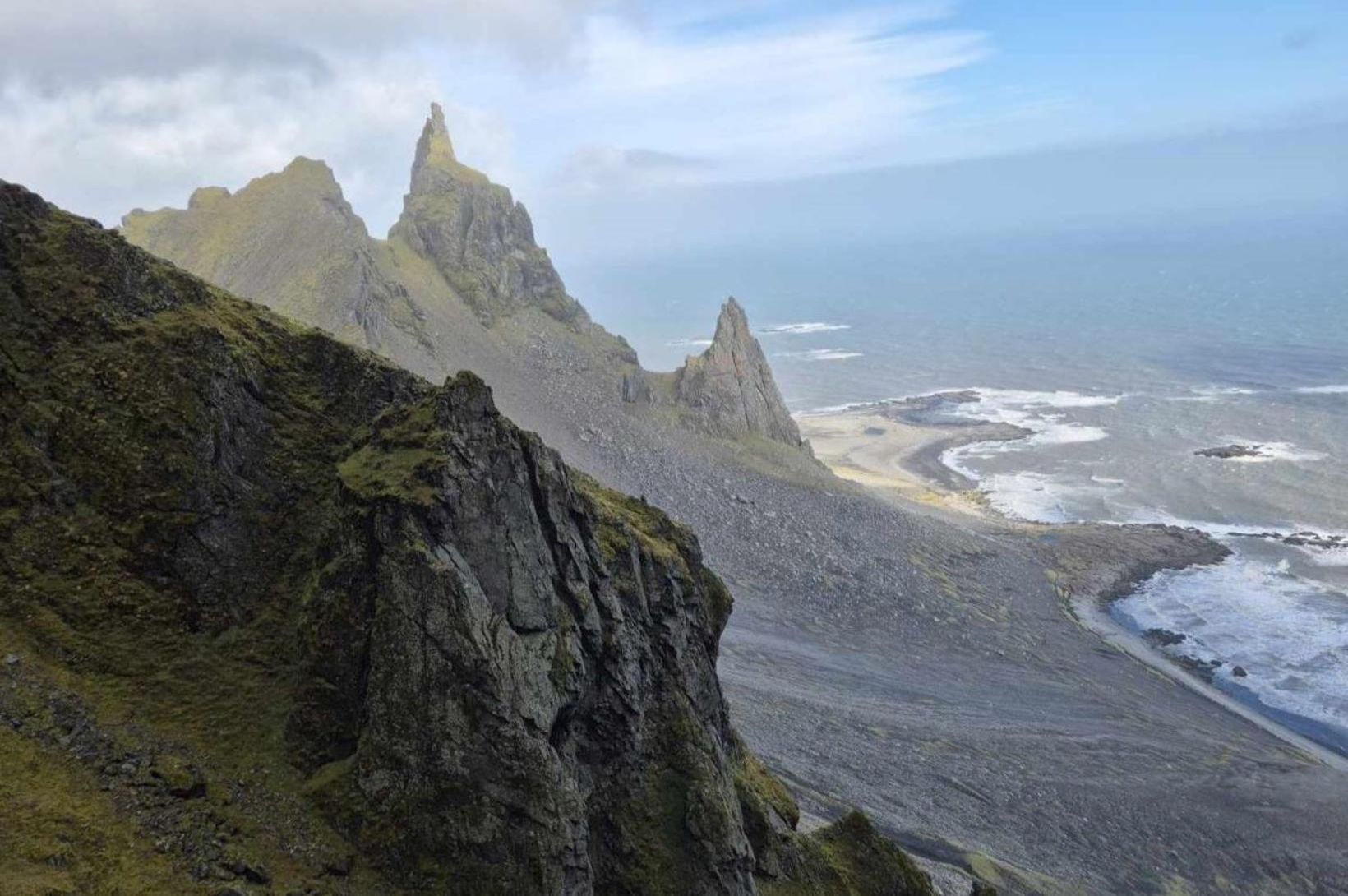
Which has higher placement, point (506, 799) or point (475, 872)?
point (506, 799)

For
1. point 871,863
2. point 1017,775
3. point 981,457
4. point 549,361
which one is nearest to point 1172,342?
point 981,457

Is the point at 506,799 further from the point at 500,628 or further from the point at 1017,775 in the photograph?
the point at 1017,775

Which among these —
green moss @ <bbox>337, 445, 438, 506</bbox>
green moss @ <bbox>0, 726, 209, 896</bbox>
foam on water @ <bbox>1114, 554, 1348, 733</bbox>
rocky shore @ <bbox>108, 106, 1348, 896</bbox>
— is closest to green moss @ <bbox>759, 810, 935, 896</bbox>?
rocky shore @ <bbox>108, 106, 1348, 896</bbox>

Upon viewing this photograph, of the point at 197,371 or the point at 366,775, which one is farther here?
the point at 197,371

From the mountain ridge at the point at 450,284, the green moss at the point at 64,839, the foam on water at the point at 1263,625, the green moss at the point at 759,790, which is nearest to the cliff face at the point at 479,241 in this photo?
the mountain ridge at the point at 450,284

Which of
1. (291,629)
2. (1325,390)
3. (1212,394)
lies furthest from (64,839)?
(1325,390)

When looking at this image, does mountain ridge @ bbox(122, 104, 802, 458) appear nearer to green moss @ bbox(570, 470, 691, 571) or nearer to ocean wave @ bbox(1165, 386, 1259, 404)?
green moss @ bbox(570, 470, 691, 571)

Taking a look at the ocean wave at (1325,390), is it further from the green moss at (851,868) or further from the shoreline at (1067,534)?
the green moss at (851,868)
